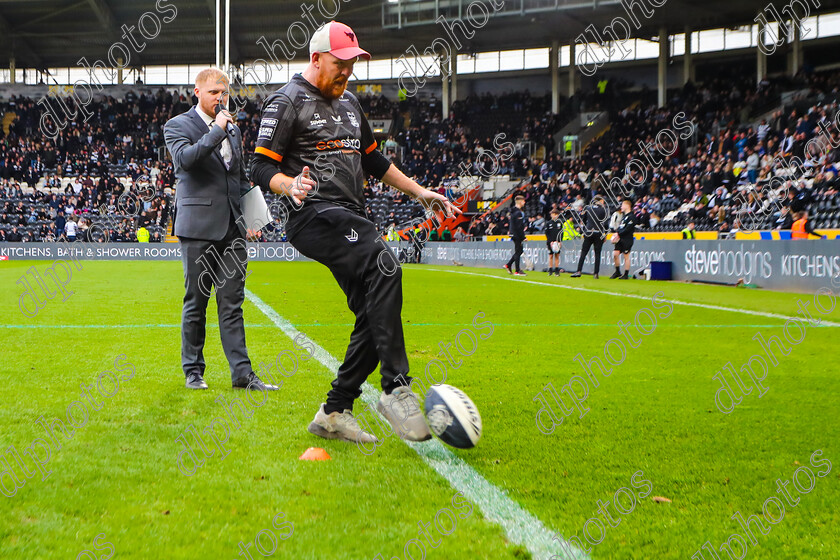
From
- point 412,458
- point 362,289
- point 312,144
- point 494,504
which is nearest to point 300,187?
point 312,144

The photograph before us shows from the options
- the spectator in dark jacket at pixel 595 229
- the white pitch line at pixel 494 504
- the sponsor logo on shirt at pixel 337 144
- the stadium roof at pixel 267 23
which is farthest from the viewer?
the stadium roof at pixel 267 23

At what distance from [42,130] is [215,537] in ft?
169

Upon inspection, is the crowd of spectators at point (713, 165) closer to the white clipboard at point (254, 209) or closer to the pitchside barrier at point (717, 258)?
the pitchside barrier at point (717, 258)

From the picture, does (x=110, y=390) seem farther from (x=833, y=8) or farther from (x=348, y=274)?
(x=833, y=8)

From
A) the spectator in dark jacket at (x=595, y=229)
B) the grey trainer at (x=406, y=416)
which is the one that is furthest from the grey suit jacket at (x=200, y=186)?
the spectator in dark jacket at (x=595, y=229)

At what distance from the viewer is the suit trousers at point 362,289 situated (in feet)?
12.3

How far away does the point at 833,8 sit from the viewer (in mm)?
37656

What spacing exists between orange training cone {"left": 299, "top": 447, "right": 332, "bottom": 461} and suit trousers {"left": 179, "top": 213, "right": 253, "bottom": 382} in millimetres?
1814

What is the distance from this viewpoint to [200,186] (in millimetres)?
5379

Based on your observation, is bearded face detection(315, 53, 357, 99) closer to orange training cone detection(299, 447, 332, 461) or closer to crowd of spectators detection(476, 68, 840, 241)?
orange training cone detection(299, 447, 332, 461)

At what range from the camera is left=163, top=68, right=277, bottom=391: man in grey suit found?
17.4ft

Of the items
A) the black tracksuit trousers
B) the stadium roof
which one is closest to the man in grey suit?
the black tracksuit trousers

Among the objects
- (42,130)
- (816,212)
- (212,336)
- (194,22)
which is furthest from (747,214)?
(42,130)

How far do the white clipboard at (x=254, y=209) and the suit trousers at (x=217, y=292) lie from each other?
0.17 metres
